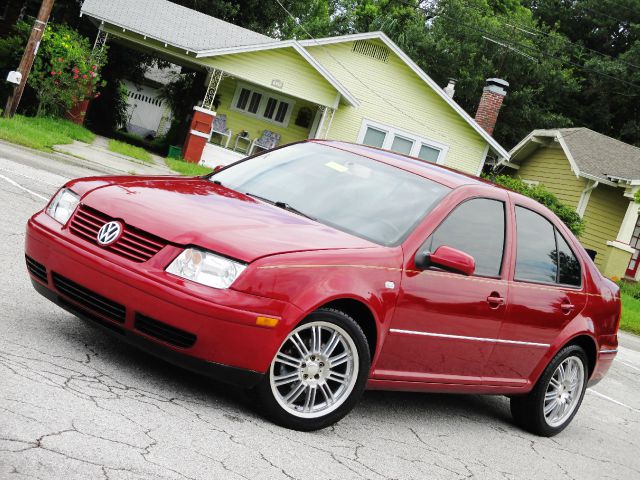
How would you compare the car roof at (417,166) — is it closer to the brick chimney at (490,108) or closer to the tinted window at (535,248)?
the tinted window at (535,248)

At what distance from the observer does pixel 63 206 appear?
18.6 ft

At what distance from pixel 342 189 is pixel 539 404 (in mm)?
2402

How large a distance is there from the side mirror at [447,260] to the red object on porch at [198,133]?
2373 cm

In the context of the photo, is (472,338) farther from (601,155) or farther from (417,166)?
(601,155)

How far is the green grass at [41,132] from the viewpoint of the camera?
19.0m

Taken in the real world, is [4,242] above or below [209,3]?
below

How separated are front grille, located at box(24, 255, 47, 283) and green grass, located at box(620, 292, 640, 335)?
52.6 feet

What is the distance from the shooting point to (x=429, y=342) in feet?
19.4

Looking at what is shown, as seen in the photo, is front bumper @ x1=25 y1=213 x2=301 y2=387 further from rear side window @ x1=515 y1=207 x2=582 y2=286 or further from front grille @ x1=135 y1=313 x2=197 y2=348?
rear side window @ x1=515 y1=207 x2=582 y2=286

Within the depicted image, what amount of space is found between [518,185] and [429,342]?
24589 mm

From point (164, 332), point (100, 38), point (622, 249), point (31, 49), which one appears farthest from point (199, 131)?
point (164, 332)

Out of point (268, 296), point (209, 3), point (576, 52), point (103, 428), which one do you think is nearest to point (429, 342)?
point (268, 296)

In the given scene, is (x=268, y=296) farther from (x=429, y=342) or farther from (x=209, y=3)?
(x=209, y=3)

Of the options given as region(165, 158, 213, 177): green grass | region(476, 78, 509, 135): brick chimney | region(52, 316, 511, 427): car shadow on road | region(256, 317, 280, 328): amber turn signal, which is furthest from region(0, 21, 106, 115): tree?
region(256, 317, 280, 328): amber turn signal
